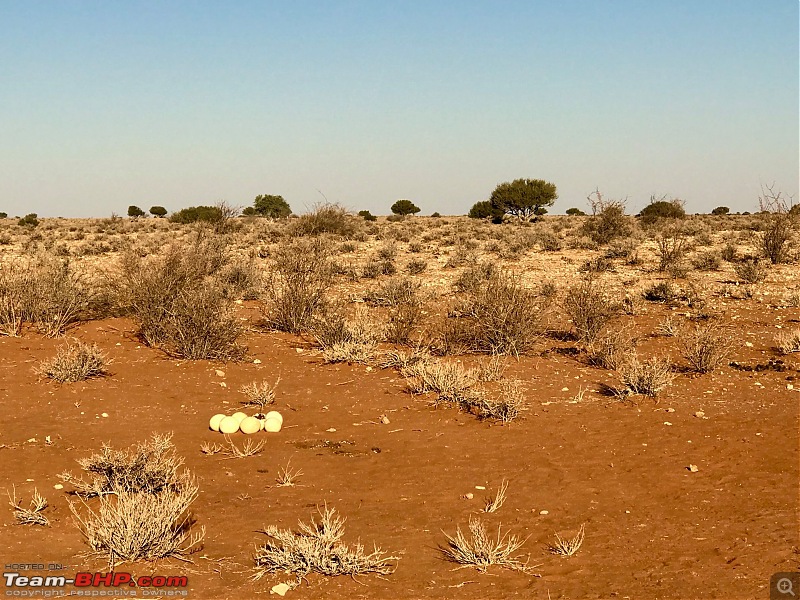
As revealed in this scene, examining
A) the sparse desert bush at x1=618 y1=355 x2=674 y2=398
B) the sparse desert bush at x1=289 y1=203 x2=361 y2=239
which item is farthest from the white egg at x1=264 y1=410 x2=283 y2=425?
the sparse desert bush at x1=289 y1=203 x2=361 y2=239

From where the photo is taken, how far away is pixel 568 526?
5344mm

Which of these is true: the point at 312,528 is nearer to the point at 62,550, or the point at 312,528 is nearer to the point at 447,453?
the point at 62,550

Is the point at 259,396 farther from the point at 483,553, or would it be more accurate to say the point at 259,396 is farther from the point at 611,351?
the point at 611,351

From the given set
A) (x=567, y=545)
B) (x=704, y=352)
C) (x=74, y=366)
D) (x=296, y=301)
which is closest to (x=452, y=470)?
(x=567, y=545)

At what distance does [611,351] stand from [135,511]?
289 inches

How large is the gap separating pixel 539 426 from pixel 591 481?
62.2 inches

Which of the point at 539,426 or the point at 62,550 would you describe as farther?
the point at 539,426

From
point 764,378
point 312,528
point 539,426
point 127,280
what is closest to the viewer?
point 312,528

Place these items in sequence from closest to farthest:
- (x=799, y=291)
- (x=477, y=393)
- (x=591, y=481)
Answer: (x=591, y=481) → (x=477, y=393) → (x=799, y=291)

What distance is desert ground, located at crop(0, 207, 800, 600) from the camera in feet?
15.3

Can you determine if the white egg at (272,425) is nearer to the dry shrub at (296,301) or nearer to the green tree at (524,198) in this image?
the dry shrub at (296,301)

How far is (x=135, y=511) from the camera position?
4.62 metres

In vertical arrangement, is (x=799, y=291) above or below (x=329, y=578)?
above

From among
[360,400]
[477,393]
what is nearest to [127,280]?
[360,400]
